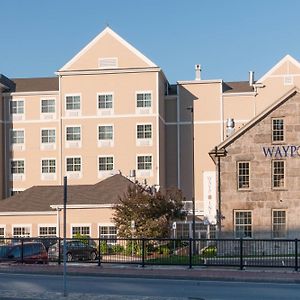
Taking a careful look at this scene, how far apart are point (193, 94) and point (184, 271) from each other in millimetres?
55595

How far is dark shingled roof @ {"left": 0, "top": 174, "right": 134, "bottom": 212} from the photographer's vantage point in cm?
5616

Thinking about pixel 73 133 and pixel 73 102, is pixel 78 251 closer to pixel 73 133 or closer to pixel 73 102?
pixel 73 133

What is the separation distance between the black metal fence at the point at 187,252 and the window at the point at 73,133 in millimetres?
46637

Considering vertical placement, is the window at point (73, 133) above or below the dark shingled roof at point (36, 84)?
below

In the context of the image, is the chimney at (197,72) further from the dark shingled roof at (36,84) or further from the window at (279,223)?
the window at (279,223)

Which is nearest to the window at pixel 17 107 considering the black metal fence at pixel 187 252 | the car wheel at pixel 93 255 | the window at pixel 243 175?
the window at pixel 243 175

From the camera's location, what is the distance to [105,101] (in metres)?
73.4

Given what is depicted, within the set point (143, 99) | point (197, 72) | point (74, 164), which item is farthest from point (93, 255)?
point (197, 72)

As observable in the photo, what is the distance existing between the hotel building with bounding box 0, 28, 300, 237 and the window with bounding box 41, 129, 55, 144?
0.12 meters

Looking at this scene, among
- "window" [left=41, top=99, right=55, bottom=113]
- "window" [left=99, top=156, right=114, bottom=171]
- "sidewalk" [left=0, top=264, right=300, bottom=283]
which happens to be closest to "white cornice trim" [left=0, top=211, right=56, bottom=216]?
"window" [left=99, top=156, right=114, bottom=171]

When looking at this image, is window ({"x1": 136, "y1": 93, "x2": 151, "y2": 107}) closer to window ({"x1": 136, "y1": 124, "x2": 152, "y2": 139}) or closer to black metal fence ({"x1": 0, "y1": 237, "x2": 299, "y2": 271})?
window ({"x1": 136, "y1": 124, "x2": 152, "y2": 139})

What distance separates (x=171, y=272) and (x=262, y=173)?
52.9 ft

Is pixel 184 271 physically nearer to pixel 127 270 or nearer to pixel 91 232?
pixel 127 270

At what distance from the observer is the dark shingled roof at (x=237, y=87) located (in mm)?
78375
